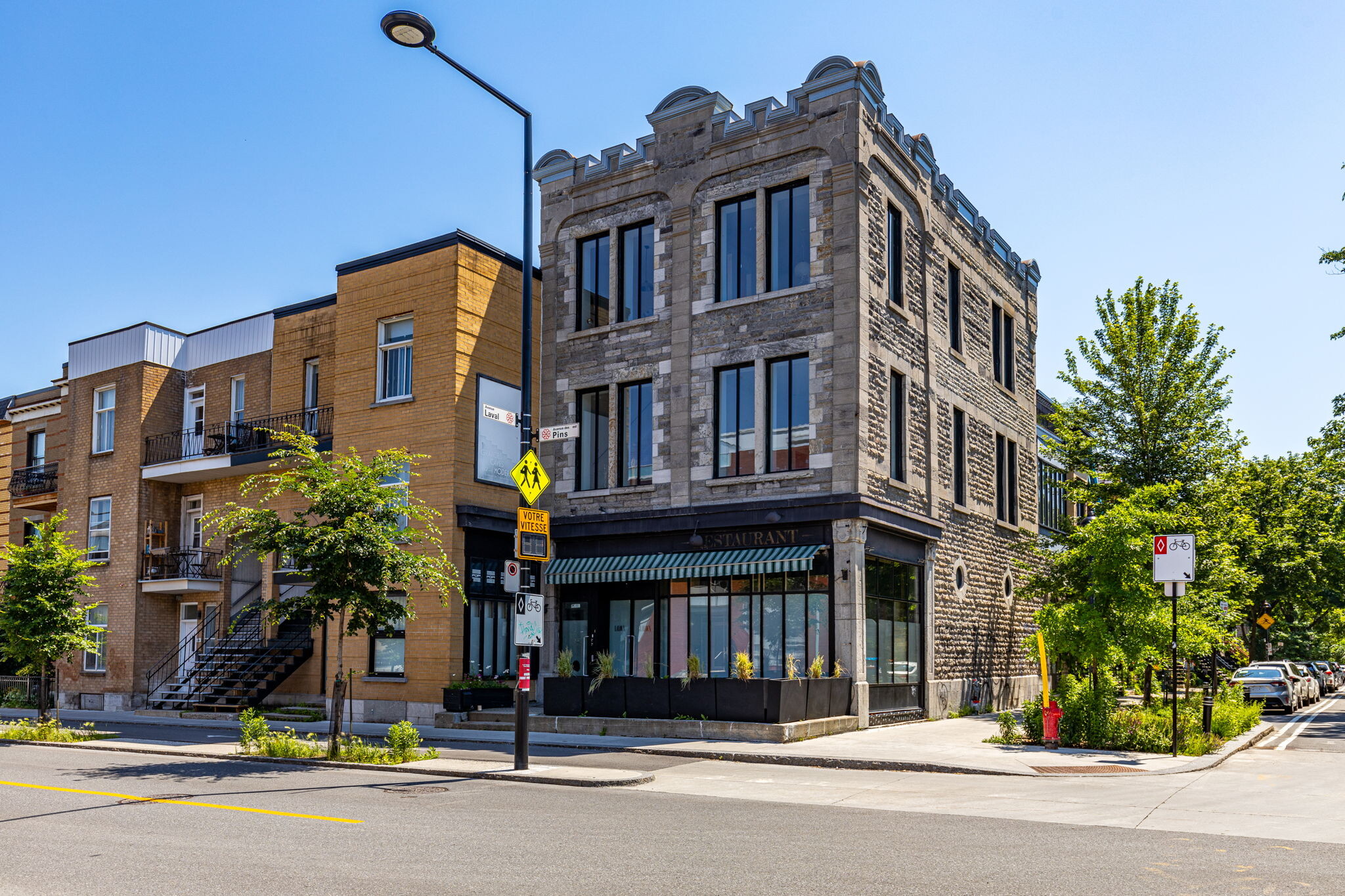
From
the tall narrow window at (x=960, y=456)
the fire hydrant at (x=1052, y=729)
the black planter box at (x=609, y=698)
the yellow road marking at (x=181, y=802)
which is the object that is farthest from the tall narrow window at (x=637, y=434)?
the yellow road marking at (x=181, y=802)

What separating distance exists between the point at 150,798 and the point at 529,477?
250 inches

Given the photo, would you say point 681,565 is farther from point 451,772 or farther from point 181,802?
point 181,802

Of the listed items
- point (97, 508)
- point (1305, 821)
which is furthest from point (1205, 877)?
point (97, 508)

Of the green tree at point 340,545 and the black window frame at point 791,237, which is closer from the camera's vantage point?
the green tree at point 340,545

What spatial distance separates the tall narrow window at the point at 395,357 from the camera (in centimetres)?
2645

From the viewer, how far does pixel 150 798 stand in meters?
13.1

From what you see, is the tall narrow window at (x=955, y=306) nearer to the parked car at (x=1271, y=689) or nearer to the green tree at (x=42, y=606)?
the parked car at (x=1271, y=689)

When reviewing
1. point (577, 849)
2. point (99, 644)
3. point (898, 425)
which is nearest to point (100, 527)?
point (99, 644)

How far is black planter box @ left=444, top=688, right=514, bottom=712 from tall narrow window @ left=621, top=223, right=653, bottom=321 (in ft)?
30.7

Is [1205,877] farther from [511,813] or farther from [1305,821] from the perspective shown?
[511,813]

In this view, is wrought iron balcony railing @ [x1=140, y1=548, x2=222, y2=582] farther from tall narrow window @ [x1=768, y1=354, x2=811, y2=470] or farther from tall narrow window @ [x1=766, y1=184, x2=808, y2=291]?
tall narrow window @ [x1=766, y1=184, x2=808, y2=291]

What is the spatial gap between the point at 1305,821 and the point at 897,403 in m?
15.0

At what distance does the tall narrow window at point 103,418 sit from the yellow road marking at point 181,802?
20.4 meters

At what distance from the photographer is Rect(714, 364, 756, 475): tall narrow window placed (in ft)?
80.4
